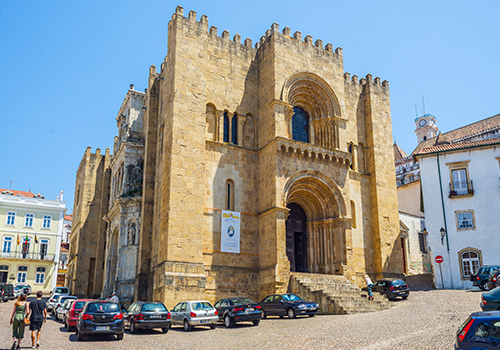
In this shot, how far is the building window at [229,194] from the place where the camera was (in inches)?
1107

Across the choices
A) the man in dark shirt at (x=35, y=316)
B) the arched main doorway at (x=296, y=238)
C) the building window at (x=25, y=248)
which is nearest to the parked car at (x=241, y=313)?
the man in dark shirt at (x=35, y=316)

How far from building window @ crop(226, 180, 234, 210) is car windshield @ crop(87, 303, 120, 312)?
11.6 m

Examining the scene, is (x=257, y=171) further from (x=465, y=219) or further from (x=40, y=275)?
(x=40, y=275)

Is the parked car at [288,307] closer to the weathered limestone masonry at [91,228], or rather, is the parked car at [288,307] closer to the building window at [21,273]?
the weathered limestone masonry at [91,228]

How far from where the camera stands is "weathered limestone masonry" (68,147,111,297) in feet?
138

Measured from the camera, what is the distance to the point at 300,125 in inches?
1265

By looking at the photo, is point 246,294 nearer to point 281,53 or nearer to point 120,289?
point 120,289

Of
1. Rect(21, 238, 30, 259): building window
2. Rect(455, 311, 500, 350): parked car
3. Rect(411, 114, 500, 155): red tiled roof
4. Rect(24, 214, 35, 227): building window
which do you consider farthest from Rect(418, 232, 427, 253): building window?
Rect(24, 214, 35, 227): building window

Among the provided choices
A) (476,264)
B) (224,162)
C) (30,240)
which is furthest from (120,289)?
(30,240)

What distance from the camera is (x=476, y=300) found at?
72.2 feet

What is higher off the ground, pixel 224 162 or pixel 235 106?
pixel 235 106

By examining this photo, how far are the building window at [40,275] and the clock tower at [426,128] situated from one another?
82.4 m

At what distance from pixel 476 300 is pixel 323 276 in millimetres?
8171

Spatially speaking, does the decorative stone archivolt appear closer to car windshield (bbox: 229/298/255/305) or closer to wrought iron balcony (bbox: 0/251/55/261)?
car windshield (bbox: 229/298/255/305)
